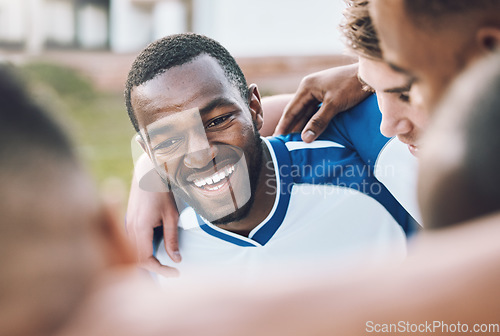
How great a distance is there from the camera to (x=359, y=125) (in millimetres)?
1157

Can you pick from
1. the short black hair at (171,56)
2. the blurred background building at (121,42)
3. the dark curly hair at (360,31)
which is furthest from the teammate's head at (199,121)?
the blurred background building at (121,42)

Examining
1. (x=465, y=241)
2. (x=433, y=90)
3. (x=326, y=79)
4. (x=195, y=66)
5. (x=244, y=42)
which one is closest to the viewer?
(x=465, y=241)

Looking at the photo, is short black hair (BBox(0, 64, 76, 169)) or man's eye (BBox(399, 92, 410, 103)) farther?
man's eye (BBox(399, 92, 410, 103))

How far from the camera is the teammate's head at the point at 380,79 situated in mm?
887

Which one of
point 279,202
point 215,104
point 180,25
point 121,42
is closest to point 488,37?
point 215,104

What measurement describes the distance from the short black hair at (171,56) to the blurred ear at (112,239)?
24.7 inches

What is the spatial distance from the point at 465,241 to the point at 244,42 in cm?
237

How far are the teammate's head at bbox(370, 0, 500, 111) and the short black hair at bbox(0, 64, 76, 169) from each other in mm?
378

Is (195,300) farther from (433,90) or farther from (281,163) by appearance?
(281,163)

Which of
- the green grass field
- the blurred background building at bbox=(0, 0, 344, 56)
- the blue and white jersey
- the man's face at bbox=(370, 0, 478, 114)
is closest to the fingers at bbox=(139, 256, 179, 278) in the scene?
the blue and white jersey

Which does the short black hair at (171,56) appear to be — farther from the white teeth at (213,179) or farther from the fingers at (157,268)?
the fingers at (157,268)

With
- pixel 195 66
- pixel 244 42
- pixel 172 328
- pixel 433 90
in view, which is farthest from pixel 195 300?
pixel 244 42

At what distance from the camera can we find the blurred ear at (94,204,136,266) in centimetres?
36

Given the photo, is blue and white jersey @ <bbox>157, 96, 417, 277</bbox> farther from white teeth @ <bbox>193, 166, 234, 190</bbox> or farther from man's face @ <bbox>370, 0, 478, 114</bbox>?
man's face @ <bbox>370, 0, 478, 114</bbox>
